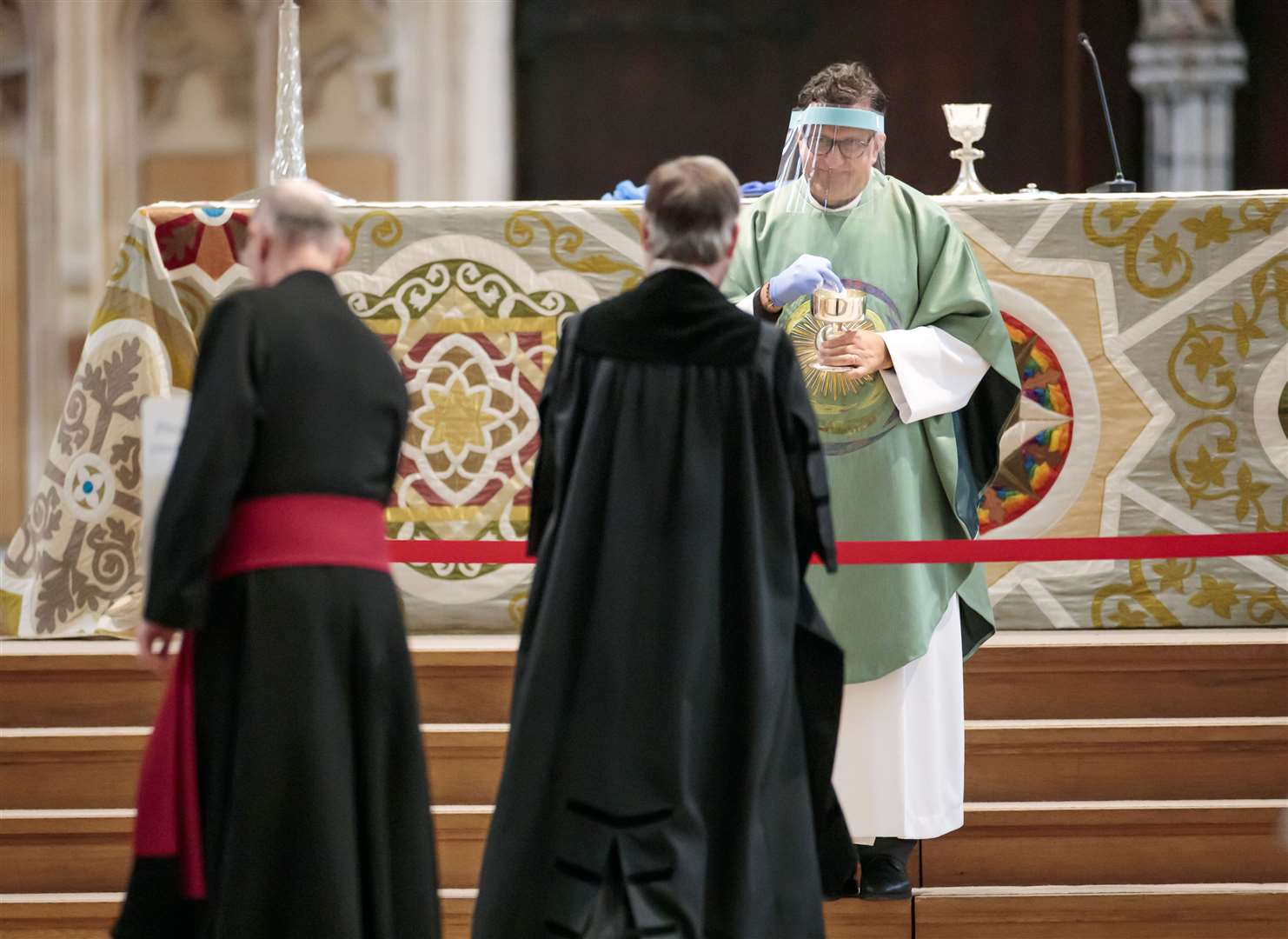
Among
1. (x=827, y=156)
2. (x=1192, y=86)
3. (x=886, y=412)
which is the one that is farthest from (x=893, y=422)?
(x=1192, y=86)

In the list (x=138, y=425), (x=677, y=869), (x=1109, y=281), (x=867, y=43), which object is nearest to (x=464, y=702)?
(x=138, y=425)

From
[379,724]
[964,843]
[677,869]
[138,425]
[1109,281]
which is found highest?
[1109,281]

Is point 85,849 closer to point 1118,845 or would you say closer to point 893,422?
point 893,422

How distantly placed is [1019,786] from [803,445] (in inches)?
62.4

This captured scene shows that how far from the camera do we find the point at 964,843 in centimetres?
421

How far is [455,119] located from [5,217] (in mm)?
2155

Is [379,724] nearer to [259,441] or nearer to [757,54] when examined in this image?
[259,441]

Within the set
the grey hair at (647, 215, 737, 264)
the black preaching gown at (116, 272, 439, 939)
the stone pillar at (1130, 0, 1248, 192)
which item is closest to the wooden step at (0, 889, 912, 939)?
the black preaching gown at (116, 272, 439, 939)

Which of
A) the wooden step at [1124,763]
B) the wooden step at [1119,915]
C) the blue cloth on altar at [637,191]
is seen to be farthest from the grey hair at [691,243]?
the blue cloth on altar at [637,191]

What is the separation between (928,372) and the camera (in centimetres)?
398

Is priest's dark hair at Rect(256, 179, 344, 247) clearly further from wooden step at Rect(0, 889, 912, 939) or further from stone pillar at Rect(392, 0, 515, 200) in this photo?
stone pillar at Rect(392, 0, 515, 200)

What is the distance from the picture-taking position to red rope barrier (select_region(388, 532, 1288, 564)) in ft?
13.1

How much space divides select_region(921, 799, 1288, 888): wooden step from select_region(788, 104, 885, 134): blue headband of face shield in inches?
62.4

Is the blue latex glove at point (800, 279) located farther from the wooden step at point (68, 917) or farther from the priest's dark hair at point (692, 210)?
the wooden step at point (68, 917)
